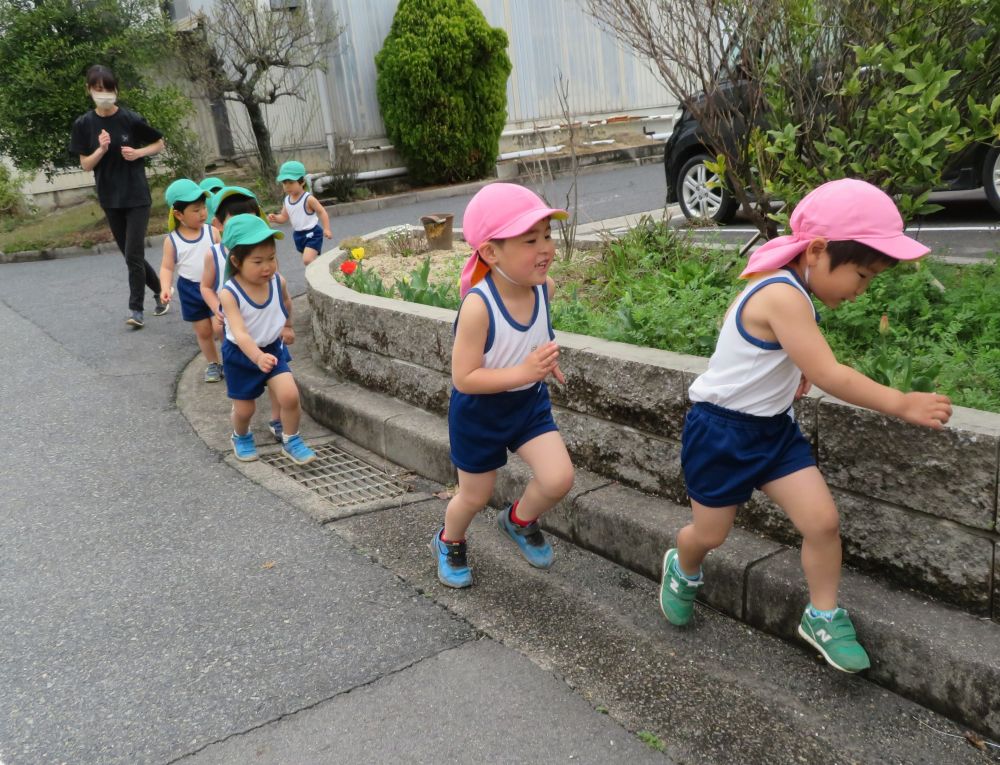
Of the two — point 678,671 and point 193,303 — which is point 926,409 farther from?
point 193,303

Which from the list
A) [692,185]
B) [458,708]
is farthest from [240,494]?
[692,185]

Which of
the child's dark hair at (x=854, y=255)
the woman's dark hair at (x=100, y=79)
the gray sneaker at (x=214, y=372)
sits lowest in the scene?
the gray sneaker at (x=214, y=372)

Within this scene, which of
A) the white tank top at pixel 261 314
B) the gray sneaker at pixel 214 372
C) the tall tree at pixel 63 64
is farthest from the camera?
the tall tree at pixel 63 64

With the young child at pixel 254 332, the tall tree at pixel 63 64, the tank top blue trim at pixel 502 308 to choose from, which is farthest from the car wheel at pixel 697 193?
the tall tree at pixel 63 64

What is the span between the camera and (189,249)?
20.7 ft

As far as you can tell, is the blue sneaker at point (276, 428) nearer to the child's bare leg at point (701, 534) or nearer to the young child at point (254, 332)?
the young child at point (254, 332)

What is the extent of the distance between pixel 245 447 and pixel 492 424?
7.37 feet

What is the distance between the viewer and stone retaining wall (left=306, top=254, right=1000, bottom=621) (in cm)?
270

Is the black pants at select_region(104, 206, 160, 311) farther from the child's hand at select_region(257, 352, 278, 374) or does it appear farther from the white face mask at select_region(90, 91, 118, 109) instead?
the child's hand at select_region(257, 352, 278, 374)

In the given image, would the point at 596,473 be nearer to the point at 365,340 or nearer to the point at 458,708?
the point at 458,708

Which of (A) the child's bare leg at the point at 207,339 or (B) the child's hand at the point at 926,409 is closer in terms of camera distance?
(B) the child's hand at the point at 926,409

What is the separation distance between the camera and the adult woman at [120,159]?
24.4ft

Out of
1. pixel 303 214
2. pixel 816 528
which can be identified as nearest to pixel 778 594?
pixel 816 528

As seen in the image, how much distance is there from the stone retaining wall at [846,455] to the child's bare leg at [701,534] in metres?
0.44
